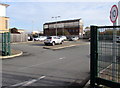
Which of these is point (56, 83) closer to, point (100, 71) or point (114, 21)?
point (100, 71)

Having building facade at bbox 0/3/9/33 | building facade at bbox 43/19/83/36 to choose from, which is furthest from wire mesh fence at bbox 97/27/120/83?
building facade at bbox 43/19/83/36

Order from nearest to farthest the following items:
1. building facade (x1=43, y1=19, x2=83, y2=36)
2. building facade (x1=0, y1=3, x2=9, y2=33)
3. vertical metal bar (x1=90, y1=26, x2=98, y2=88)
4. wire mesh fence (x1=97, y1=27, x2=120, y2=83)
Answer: wire mesh fence (x1=97, y1=27, x2=120, y2=83)
vertical metal bar (x1=90, y1=26, x2=98, y2=88)
building facade (x1=0, y1=3, x2=9, y2=33)
building facade (x1=43, y1=19, x2=83, y2=36)

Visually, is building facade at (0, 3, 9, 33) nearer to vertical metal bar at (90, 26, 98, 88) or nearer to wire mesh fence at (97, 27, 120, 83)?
vertical metal bar at (90, 26, 98, 88)

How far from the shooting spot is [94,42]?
500 centimetres

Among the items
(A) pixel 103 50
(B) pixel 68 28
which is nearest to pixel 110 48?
(A) pixel 103 50

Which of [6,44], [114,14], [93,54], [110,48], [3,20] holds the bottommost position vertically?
[93,54]

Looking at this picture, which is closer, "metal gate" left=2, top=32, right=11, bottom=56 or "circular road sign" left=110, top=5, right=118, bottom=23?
"circular road sign" left=110, top=5, right=118, bottom=23

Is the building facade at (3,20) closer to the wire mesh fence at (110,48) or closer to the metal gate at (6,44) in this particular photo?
the metal gate at (6,44)

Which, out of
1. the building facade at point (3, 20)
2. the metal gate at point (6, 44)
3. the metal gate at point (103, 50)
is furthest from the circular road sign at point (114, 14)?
the building facade at point (3, 20)

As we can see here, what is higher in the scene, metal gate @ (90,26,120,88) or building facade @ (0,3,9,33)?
building facade @ (0,3,9,33)

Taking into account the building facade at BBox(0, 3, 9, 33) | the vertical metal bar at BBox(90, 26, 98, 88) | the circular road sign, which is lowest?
the vertical metal bar at BBox(90, 26, 98, 88)

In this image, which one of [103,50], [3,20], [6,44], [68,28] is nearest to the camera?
[103,50]

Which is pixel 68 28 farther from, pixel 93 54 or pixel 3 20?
pixel 93 54

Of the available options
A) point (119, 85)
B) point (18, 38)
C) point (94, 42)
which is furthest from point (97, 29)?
point (18, 38)
